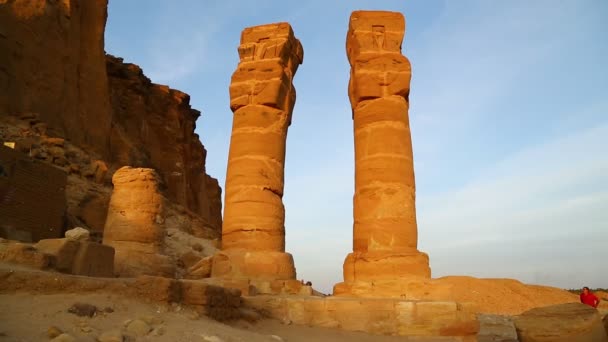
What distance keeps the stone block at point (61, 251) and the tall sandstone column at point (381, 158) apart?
17.5 feet

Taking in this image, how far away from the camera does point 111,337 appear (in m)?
4.45

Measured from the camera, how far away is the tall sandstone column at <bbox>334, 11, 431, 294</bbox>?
9.98 metres

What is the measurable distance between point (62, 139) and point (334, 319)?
16745mm

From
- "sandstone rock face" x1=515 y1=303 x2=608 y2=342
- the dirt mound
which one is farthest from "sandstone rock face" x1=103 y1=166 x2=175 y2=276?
the dirt mound

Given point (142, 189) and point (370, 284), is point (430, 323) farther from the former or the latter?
point (142, 189)

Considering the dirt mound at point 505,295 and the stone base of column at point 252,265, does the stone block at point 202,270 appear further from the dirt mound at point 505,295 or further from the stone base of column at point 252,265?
the dirt mound at point 505,295

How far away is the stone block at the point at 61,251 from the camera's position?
647 cm

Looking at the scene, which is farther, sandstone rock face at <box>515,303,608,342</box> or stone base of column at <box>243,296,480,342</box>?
stone base of column at <box>243,296,480,342</box>

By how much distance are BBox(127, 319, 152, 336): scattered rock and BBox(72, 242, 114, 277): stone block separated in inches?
89.4

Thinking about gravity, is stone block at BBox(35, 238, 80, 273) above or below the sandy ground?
above

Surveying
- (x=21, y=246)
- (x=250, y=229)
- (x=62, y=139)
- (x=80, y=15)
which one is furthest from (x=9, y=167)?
(x=80, y=15)

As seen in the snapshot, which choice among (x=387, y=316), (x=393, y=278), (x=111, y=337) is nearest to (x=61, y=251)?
(x=111, y=337)

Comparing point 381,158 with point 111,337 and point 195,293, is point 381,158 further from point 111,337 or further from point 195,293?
point 111,337

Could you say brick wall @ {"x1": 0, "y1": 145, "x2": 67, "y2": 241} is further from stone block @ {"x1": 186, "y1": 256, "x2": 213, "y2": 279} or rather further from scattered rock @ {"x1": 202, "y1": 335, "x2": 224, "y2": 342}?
scattered rock @ {"x1": 202, "y1": 335, "x2": 224, "y2": 342}
